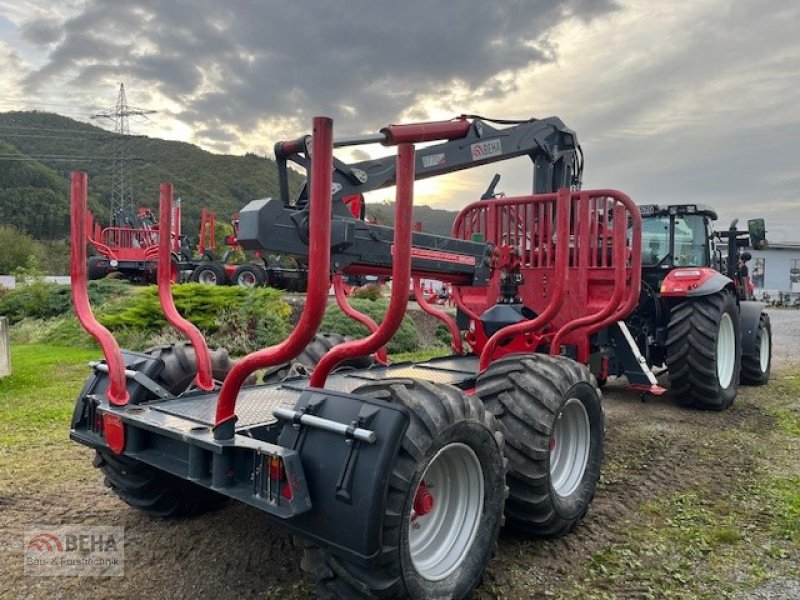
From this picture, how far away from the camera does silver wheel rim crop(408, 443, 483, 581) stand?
2.70 m

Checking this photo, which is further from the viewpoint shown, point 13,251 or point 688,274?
point 13,251

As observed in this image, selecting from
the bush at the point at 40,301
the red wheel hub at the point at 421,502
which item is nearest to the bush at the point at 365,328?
the bush at the point at 40,301

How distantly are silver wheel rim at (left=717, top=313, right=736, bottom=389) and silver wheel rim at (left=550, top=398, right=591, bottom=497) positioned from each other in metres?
4.05

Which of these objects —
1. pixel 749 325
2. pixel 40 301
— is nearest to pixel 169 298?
pixel 749 325

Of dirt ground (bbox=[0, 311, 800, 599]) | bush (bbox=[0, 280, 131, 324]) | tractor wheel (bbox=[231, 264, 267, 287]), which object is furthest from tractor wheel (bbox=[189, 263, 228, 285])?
dirt ground (bbox=[0, 311, 800, 599])

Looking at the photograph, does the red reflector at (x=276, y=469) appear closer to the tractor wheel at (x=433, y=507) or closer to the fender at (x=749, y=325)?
the tractor wheel at (x=433, y=507)

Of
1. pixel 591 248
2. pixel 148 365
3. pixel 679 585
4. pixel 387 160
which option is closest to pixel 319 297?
pixel 148 365

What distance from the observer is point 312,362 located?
510 cm

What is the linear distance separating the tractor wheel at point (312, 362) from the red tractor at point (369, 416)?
0.28 m

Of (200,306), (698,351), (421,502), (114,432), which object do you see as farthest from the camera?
(200,306)

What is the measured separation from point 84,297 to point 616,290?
3.62 m

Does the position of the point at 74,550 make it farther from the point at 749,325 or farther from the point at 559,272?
the point at 749,325

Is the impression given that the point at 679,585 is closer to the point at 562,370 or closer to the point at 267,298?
the point at 562,370

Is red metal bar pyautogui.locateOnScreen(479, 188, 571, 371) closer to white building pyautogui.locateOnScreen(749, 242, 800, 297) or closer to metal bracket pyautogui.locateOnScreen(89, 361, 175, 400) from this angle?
metal bracket pyautogui.locateOnScreen(89, 361, 175, 400)
